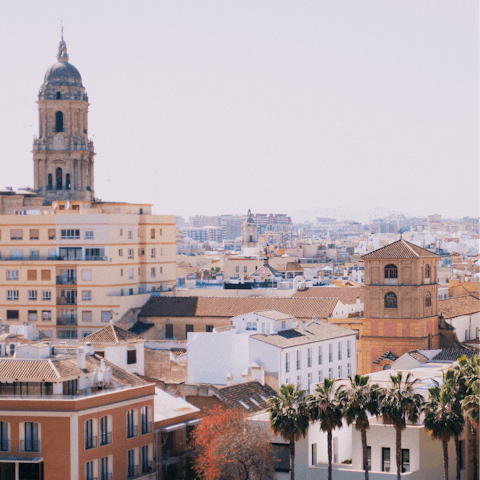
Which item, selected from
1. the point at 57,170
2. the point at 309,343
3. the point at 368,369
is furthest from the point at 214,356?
the point at 57,170

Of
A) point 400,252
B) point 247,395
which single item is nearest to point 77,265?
point 400,252

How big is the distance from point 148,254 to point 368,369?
2193cm

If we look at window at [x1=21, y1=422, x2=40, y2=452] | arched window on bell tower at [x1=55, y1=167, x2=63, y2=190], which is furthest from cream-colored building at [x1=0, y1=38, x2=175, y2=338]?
window at [x1=21, y1=422, x2=40, y2=452]

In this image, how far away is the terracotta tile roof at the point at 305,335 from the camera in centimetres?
6600

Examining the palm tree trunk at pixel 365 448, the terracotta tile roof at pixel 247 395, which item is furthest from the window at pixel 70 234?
the palm tree trunk at pixel 365 448

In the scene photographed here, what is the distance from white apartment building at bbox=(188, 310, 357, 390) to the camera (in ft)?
212

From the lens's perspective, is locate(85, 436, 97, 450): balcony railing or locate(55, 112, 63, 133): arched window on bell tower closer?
locate(85, 436, 97, 450): balcony railing

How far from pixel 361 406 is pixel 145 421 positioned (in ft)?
37.1

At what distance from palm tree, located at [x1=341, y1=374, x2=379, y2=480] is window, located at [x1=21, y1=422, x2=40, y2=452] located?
1328cm

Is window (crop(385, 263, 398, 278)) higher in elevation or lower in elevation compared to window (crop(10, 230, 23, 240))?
lower

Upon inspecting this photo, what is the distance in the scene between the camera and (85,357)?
174 feet

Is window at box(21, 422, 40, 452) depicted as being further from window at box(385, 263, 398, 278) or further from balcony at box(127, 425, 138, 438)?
window at box(385, 263, 398, 278)

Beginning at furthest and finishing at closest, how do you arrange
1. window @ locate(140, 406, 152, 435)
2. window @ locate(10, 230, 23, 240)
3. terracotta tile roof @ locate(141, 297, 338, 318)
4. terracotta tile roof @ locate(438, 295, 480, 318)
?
window @ locate(10, 230, 23, 240)
terracotta tile roof @ locate(141, 297, 338, 318)
terracotta tile roof @ locate(438, 295, 480, 318)
window @ locate(140, 406, 152, 435)

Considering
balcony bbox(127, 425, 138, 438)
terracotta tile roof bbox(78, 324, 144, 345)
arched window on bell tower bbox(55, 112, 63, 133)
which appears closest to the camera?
balcony bbox(127, 425, 138, 438)
